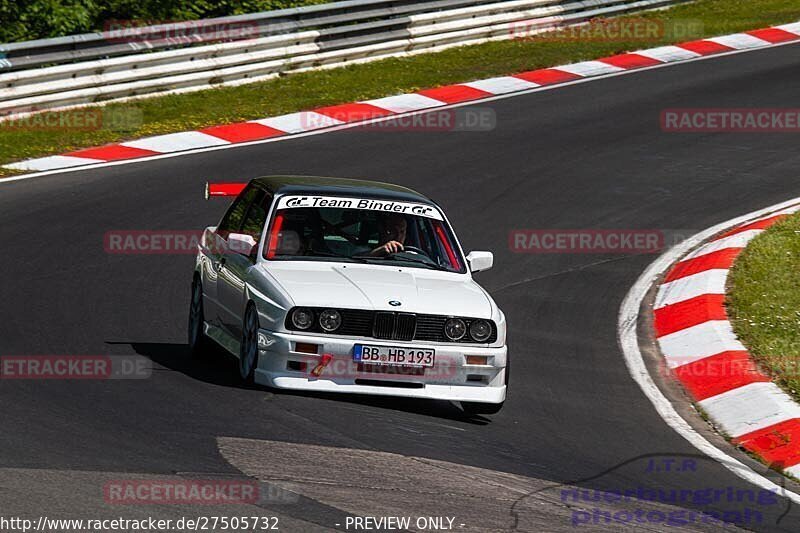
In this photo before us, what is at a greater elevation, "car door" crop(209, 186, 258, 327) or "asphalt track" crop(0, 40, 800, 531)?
"car door" crop(209, 186, 258, 327)

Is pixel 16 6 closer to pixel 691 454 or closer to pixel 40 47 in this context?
pixel 40 47

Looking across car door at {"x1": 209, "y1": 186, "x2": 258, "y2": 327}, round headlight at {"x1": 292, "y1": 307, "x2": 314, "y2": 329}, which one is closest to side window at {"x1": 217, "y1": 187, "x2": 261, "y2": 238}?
car door at {"x1": 209, "y1": 186, "x2": 258, "y2": 327}

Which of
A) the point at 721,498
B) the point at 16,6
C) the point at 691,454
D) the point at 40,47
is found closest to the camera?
the point at 721,498

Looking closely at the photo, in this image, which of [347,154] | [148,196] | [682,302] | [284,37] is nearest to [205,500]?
[682,302]

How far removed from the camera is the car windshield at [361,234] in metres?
9.54

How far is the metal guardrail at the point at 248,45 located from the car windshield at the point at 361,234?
9.02 metres

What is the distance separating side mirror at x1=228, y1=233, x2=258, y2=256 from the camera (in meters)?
9.38

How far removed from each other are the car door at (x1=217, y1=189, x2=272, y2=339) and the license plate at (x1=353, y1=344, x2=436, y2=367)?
3.58 ft

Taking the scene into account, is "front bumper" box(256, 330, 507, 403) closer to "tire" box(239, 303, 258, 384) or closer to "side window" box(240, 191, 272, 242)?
"tire" box(239, 303, 258, 384)

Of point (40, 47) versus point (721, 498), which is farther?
point (40, 47)

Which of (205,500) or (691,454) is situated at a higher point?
(205,500)

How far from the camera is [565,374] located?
10039mm

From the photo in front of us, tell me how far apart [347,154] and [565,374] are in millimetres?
7285

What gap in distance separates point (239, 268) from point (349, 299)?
121cm
